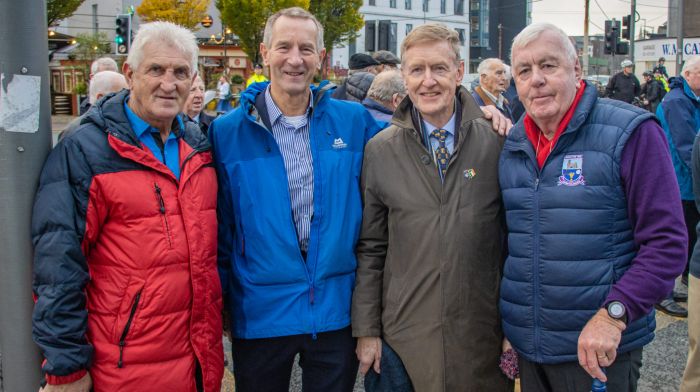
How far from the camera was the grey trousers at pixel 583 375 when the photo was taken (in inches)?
108

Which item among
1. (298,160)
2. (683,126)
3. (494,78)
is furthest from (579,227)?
(494,78)

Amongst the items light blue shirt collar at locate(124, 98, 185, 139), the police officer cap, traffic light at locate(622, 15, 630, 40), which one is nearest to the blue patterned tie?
light blue shirt collar at locate(124, 98, 185, 139)

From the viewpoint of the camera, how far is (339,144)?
3330 mm

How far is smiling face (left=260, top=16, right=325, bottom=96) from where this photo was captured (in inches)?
129

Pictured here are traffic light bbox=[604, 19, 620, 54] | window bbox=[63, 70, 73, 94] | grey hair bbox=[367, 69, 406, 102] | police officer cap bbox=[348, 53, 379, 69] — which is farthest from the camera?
window bbox=[63, 70, 73, 94]

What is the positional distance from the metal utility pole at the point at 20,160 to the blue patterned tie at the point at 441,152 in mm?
1741

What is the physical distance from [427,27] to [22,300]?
220 cm

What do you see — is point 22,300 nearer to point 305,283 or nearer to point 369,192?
point 305,283

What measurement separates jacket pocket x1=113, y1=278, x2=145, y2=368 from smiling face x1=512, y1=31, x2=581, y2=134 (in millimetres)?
1842

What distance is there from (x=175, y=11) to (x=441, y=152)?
39.4 meters

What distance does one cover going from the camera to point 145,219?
9.04 feet

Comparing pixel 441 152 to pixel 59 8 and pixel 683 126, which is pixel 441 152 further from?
pixel 59 8

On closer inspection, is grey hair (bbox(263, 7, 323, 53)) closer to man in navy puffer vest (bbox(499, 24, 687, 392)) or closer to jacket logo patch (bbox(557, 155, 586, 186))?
man in navy puffer vest (bbox(499, 24, 687, 392))

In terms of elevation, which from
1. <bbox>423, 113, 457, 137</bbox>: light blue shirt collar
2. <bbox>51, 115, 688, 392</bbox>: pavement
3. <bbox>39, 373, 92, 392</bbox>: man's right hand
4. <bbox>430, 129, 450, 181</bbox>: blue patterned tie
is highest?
<bbox>423, 113, 457, 137</bbox>: light blue shirt collar
